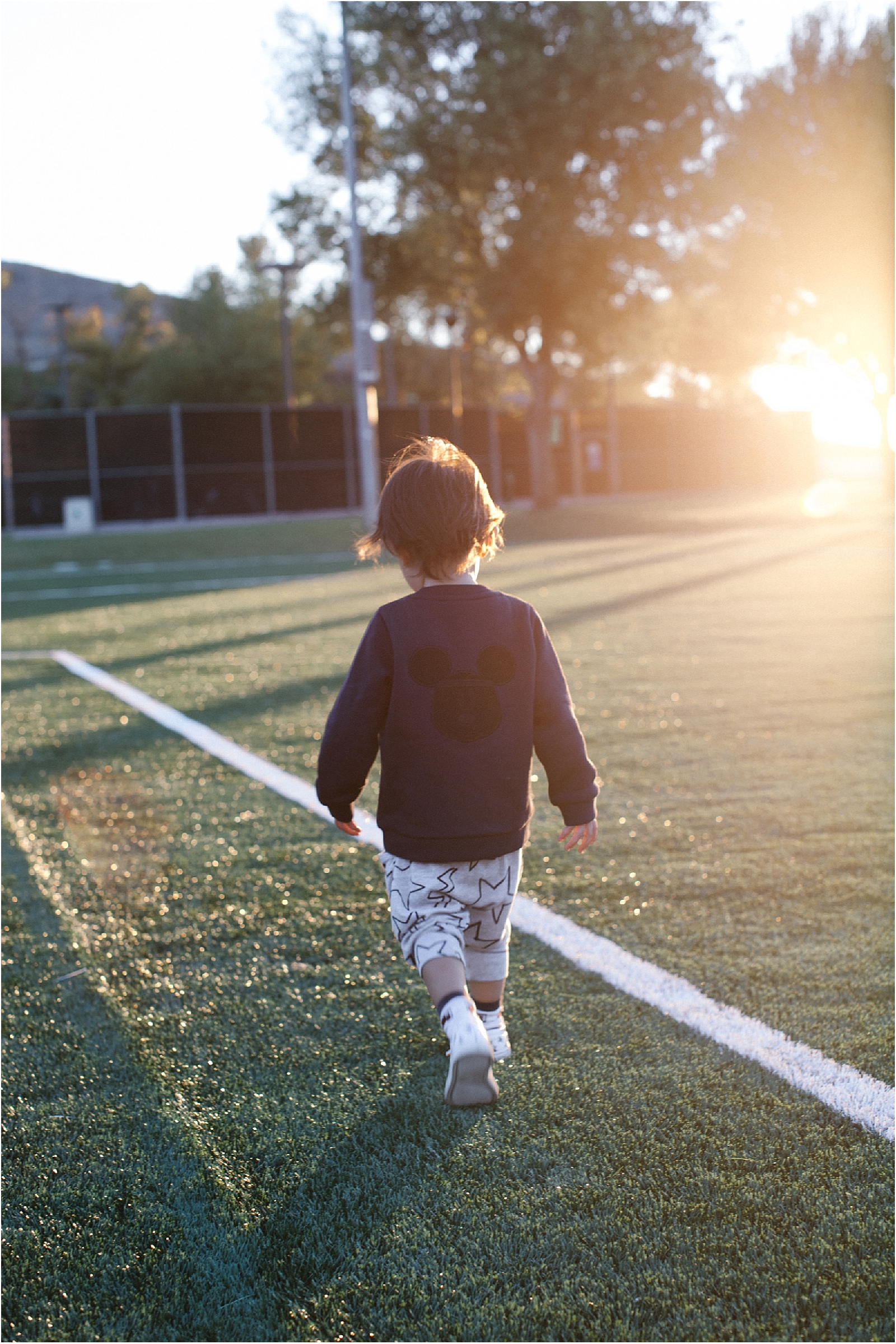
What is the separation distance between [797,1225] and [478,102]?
28648mm

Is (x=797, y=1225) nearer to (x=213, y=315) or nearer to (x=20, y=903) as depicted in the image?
(x=20, y=903)

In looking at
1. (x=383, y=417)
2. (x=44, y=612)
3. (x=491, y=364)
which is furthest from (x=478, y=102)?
(x=491, y=364)

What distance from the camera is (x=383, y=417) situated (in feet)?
111

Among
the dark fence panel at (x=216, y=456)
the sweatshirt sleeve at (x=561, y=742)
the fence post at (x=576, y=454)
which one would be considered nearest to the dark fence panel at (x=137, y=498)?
the dark fence panel at (x=216, y=456)

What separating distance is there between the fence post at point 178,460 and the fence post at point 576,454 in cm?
1448

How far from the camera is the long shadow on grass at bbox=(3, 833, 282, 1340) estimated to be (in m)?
1.87

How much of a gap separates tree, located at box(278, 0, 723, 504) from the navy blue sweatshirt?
86.1 ft

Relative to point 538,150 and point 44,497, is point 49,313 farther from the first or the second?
point 538,150

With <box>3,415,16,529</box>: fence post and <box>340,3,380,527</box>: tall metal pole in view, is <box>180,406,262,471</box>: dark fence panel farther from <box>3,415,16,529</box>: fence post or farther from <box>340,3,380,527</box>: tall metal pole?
<box>340,3,380,527</box>: tall metal pole

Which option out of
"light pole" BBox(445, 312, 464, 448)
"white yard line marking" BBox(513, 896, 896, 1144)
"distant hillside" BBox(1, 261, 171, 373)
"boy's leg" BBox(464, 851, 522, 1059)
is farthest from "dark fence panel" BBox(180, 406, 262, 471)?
"boy's leg" BBox(464, 851, 522, 1059)

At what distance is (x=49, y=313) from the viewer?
5103 centimetres

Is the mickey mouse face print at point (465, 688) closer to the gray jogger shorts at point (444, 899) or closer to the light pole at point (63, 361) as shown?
the gray jogger shorts at point (444, 899)

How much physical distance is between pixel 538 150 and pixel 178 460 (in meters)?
11.8

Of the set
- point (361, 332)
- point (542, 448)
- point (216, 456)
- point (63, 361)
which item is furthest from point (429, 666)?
point (63, 361)
